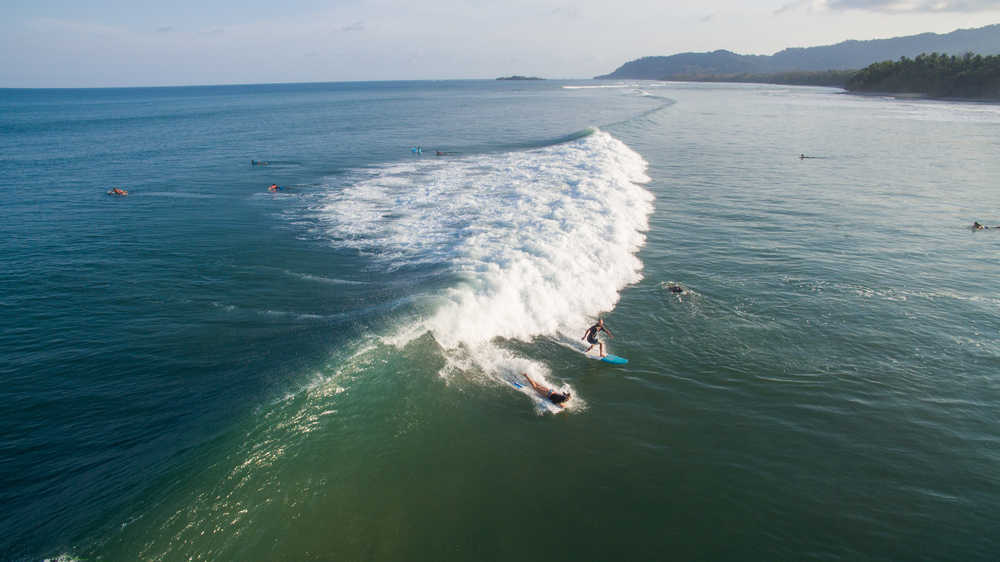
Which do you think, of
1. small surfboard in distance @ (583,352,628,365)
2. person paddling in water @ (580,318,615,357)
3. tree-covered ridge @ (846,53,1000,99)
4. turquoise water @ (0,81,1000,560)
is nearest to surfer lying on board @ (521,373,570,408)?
turquoise water @ (0,81,1000,560)

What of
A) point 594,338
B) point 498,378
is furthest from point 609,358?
point 498,378

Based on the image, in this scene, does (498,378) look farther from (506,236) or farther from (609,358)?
(506,236)

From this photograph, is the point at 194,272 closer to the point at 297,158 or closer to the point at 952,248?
the point at 297,158

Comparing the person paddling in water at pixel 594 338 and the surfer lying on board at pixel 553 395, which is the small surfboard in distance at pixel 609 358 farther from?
the surfer lying on board at pixel 553 395

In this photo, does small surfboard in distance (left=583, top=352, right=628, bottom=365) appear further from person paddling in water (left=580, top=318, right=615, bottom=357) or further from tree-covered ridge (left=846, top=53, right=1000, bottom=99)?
tree-covered ridge (left=846, top=53, right=1000, bottom=99)

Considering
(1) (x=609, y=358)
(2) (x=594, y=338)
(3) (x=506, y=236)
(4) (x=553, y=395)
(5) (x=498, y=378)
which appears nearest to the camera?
(4) (x=553, y=395)
